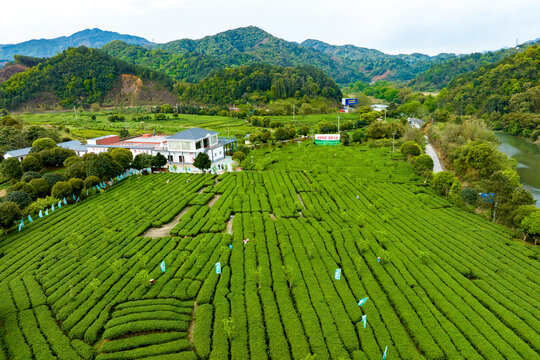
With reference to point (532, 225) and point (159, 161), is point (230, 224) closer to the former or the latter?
point (159, 161)

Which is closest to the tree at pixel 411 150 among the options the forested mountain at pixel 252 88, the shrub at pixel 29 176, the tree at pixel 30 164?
the shrub at pixel 29 176

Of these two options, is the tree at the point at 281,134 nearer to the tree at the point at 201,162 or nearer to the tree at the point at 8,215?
the tree at the point at 201,162

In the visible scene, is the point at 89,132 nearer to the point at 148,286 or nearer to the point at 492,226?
the point at 148,286

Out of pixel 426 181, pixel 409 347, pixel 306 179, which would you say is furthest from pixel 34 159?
pixel 426 181

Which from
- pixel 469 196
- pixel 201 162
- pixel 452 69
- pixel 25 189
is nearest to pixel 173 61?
pixel 201 162

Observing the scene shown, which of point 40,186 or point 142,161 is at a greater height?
point 142,161

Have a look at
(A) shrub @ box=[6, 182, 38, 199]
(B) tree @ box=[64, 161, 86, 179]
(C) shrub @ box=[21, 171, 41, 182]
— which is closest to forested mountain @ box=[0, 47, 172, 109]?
(C) shrub @ box=[21, 171, 41, 182]
